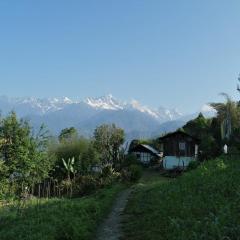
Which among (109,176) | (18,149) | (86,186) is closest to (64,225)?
(18,149)

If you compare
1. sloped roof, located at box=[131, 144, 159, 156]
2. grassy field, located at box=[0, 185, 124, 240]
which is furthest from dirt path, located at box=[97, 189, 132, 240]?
sloped roof, located at box=[131, 144, 159, 156]

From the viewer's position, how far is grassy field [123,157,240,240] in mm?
13398

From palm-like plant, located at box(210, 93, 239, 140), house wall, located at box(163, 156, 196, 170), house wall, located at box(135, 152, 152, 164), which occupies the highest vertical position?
palm-like plant, located at box(210, 93, 239, 140)

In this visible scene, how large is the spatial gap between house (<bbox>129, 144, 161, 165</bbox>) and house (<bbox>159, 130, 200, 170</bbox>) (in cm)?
1536

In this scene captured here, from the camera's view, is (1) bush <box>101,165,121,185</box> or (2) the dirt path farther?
(1) bush <box>101,165,121,185</box>

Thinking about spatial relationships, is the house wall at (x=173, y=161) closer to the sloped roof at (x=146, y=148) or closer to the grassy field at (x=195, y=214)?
the sloped roof at (x=146, y=148)

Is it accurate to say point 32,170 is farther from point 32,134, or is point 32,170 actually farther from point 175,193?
point 175,193

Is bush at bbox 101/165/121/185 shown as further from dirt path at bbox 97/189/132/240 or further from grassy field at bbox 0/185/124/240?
grassy field at bbox 0/185/124/240

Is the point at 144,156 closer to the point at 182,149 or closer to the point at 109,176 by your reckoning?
the point at 182,149

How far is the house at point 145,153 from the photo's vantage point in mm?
110600

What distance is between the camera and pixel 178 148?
94.4 meters

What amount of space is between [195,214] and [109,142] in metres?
79.0

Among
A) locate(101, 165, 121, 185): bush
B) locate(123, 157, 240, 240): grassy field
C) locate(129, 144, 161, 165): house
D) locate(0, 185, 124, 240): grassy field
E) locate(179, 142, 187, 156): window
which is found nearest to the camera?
locate(123, 157, 240, 240): grassy field

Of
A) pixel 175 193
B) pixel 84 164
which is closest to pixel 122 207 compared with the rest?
pixel 175 193
